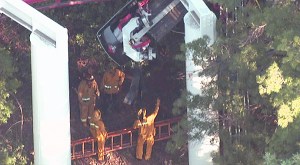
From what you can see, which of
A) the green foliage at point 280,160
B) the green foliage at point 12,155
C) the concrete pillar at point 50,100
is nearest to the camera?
the green foliage at point 280,160

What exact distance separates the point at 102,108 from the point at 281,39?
8.59 meters

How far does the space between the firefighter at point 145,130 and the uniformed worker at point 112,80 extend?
39.2 inches

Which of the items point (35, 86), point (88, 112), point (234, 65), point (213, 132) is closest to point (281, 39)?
point (234, 65)

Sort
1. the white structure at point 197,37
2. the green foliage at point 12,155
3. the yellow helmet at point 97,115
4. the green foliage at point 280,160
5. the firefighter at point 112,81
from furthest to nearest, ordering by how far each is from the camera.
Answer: the firefighter at point 112,81 → the yellow helmet at point 97,115 → the green foliage at point 12,155 → the white structure at point 197,37 → the green foliage at point 280,160

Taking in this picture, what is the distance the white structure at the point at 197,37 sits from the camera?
1866 cm

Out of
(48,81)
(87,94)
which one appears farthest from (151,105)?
(48,81)

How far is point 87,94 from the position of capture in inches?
866

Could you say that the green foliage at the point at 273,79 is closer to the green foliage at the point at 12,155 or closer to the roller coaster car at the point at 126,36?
the roller coaster car at the point at 126,36

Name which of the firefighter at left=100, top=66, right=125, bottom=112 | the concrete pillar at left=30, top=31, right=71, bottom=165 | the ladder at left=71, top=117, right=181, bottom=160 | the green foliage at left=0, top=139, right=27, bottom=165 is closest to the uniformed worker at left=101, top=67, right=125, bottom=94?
the firefighter at left=100, top=66, right=125, bottom=112

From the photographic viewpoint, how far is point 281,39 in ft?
52.2

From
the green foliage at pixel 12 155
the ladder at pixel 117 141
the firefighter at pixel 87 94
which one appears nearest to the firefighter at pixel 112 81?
the firefighter at pixel 87 94

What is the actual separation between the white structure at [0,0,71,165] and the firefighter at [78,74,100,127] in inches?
112

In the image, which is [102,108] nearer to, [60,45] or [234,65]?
[60,45]

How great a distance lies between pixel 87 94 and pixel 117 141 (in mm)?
1695
